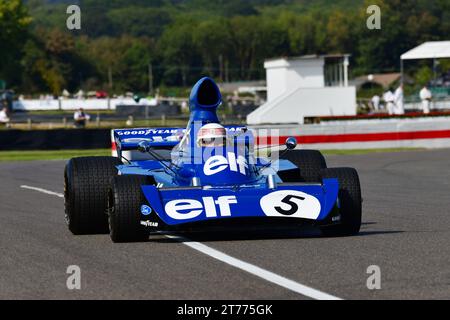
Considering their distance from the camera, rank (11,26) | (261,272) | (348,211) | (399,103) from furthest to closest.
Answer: (11,26) < (399,103) < (348,211) < (261,272)

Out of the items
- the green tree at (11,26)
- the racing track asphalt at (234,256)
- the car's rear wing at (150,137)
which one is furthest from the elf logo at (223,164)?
the green tree at (11,26)

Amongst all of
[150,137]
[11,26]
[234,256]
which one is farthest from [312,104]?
[11,26]

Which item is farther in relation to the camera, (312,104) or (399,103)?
(312,104)

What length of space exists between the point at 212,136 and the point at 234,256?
2295mm

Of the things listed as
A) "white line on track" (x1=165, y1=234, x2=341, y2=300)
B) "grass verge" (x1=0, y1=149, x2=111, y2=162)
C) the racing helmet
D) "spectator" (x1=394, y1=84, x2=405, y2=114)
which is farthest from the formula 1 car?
"spectator" (x1=394, y1=84, x2=405, y2=114)

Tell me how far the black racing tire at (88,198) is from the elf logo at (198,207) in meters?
1.61

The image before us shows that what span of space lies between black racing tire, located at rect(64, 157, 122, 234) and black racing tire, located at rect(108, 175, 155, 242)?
1.06 metres

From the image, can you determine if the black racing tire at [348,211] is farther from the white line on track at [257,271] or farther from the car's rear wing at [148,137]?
the car's rear wing at [148,137]

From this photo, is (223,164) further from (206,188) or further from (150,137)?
(150,137)

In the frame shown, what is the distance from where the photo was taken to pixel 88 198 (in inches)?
465

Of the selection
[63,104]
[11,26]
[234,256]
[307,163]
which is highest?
[11,26]

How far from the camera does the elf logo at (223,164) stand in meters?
11.1

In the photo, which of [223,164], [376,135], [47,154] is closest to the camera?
[223,164]
